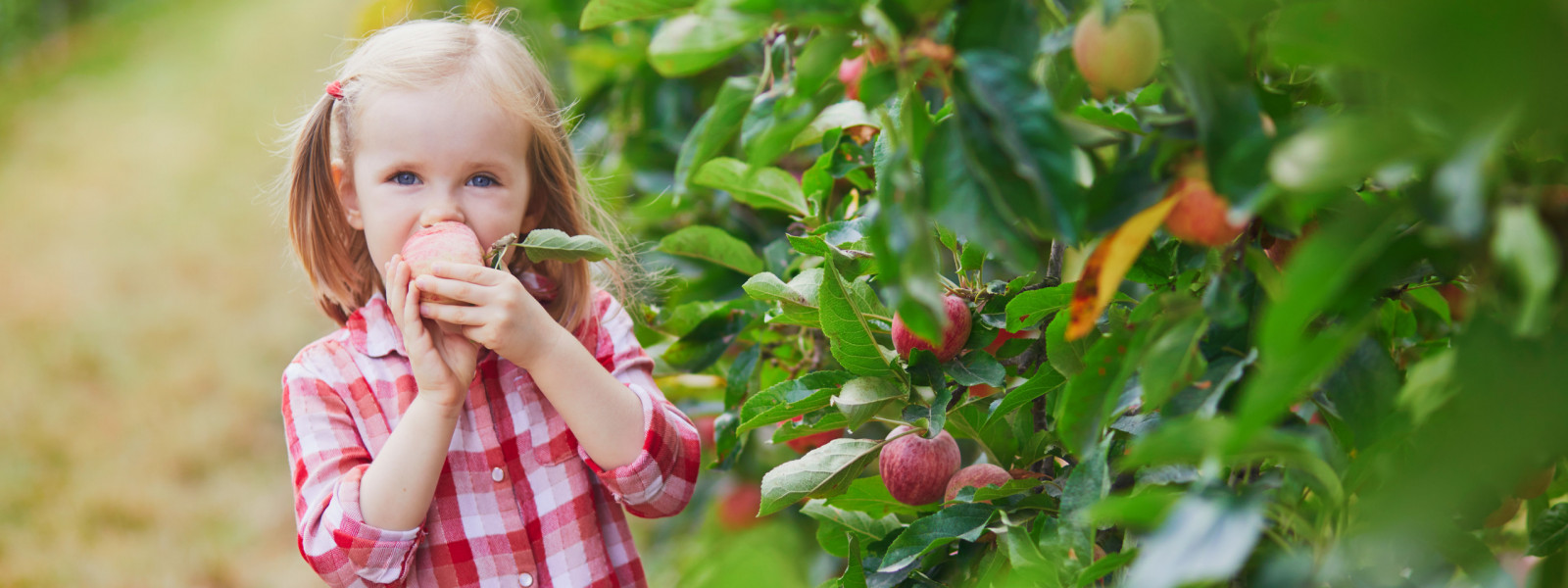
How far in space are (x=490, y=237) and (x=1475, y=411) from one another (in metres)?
0.86

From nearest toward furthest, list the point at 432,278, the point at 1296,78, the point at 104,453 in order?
the point at 1296,78 → the point at 432,278 → the point at 104,453

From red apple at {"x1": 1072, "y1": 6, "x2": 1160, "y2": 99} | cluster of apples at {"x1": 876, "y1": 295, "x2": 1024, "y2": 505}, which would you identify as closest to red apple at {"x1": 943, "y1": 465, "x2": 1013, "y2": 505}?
cluster of apples at {"x1": 876, "y1": 295, "x2": 1024, "y2": 505}

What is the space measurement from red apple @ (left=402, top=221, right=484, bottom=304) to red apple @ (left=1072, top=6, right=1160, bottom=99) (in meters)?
0.61

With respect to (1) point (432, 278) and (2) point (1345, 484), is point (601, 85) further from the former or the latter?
(2) point (1345, 484)

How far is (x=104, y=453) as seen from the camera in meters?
2.72

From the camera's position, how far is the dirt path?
95.3 inches

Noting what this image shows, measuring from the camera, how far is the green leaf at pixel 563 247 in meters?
0.91

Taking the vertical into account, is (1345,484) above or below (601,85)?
below

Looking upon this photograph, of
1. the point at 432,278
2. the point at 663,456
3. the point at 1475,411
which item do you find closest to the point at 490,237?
the point at 432,278

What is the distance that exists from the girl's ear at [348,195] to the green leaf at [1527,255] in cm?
103

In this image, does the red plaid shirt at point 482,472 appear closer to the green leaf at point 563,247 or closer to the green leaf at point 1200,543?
the green leaf at point 563,247

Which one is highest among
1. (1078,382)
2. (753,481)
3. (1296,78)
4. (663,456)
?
(1296,78)

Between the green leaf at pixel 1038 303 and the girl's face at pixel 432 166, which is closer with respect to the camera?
the green leaf at pixel 1038 303

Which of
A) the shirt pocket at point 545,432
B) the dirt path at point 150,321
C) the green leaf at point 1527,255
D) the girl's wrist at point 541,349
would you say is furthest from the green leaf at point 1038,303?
the dirt path at point 150,321
